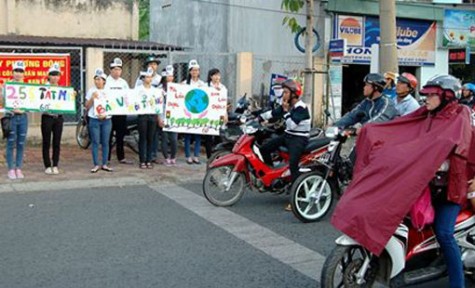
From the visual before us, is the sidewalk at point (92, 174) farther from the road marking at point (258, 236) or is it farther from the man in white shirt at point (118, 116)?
the road marking at point (258, 236)

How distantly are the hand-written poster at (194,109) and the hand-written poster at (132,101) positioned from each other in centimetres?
22

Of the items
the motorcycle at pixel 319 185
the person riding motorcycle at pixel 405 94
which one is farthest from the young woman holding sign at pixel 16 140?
the person riding motorcycle at pixel 405 94

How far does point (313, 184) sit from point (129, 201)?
8.83ft

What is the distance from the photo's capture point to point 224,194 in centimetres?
855

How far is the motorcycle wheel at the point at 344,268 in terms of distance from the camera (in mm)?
4570

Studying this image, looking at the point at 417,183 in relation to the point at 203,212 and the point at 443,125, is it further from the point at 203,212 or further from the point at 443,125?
the point at 203,212

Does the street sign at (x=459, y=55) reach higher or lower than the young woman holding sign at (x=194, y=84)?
higher

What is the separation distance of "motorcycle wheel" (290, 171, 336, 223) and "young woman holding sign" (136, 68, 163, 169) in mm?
4323

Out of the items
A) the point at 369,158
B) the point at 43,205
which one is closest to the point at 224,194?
the point at 43,205

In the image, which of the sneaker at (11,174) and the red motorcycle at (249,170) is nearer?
the red motorcycle at (249,170)

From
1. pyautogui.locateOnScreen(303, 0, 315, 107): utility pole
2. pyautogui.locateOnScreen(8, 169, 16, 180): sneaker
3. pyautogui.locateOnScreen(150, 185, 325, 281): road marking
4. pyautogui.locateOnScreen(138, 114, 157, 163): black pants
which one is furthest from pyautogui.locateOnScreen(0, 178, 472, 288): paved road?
pyautogui.locateOnScreen(303, 0, 315, 107): utility pole

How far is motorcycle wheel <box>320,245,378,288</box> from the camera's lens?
457 centimetres

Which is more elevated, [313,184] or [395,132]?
[395,132]

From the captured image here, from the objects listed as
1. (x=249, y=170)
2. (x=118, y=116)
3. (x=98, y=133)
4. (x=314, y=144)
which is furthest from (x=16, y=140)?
(x=314, y=144)
